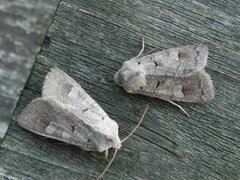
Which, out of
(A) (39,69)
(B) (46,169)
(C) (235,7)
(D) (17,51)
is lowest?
(D) (17,51)

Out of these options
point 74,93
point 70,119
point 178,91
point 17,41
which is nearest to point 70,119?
point 70,119

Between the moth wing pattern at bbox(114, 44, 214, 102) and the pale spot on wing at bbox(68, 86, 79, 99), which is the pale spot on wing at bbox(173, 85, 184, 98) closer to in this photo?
the moth wing pattern at bbox(114, 44, 214, 102)

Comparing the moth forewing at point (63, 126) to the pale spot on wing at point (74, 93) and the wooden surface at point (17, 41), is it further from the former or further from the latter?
the wooden surface at point (17, 41)

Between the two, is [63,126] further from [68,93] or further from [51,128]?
[68,93]

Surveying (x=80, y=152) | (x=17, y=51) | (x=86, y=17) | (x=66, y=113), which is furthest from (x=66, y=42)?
(x=17, y=51)

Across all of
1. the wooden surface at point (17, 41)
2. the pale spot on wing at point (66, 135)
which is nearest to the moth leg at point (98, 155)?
the pale spot on wing at point (66, 135)

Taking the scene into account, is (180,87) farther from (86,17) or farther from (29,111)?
(29,111)
